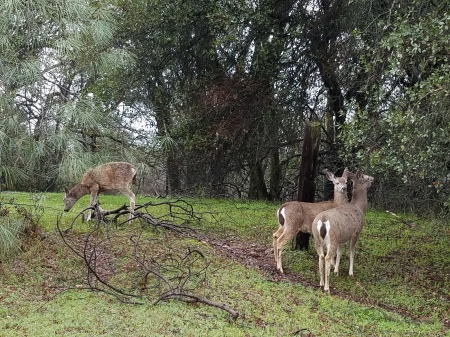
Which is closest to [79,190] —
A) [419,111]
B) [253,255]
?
[253,255]

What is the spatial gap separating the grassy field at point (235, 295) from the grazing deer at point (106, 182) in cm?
56

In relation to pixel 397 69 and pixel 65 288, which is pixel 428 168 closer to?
pixel 397 69

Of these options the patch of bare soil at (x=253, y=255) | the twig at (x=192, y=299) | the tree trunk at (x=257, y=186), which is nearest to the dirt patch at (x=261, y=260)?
the patch of bare soil at (x=253, y=255)

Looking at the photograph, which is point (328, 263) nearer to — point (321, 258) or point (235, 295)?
point (321, 258)

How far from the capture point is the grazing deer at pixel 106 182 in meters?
10.0

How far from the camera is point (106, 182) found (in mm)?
10453

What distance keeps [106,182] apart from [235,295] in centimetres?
454

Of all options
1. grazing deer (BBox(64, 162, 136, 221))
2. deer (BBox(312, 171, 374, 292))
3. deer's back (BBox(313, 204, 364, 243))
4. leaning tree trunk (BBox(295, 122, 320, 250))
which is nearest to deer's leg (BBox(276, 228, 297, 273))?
deer (BBox(312, 171, 374, 292))

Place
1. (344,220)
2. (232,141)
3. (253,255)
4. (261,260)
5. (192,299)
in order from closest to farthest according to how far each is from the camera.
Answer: (192,299)
(344,220)
(261,260)
(253,255)
(232,141)

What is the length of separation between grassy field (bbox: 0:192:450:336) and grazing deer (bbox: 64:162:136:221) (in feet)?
1.85

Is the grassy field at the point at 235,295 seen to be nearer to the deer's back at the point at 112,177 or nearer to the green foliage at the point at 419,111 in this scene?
the deer's back at the point at 112,177

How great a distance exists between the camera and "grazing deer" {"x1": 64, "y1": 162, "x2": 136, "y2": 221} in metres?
10.0

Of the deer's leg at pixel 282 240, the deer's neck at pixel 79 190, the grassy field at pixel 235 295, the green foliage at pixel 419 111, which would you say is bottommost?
the grassy field at pixel 235 295

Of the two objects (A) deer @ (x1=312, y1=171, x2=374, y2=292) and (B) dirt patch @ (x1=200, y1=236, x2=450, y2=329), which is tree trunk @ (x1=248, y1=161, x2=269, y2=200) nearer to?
(B) dirt patch @ (x1=200, y1=236, x2=450, y2=329)
